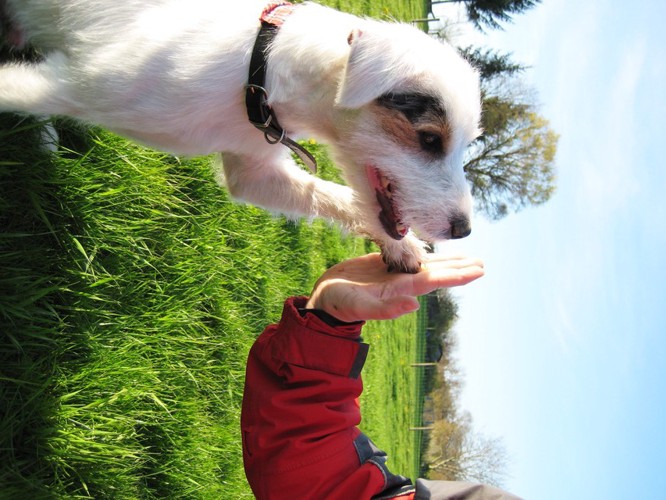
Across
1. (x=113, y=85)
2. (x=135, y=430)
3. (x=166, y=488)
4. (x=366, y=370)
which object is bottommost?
(x=366, y=370)

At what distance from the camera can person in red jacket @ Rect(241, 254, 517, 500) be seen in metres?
2.50

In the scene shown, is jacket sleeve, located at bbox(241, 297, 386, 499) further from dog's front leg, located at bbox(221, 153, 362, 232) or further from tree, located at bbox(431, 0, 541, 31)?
tree, located at bbox(431, 0, 541, 31)

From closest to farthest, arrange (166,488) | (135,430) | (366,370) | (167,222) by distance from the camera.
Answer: (135,430) < (166,488) < (167,222) < (366,370)

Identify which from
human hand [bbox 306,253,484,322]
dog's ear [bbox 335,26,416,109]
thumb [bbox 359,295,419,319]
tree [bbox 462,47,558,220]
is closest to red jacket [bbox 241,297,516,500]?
human hand [bbox 306,253,484,322]

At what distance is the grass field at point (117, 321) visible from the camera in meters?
2.55

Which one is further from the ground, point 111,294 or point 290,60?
point 290,60

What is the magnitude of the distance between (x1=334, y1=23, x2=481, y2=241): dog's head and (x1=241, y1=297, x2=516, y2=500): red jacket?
0.67m

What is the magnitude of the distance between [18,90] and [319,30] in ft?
4.61

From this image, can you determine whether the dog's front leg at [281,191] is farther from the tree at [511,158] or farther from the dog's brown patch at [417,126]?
the tree at [511,158]

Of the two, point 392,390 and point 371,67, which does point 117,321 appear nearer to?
point 371,67

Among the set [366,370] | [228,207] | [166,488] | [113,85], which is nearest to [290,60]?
[113,85]

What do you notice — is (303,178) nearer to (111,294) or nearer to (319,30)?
(319,30)

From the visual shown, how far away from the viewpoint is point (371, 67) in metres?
2.23

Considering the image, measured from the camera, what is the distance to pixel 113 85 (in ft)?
7.50
